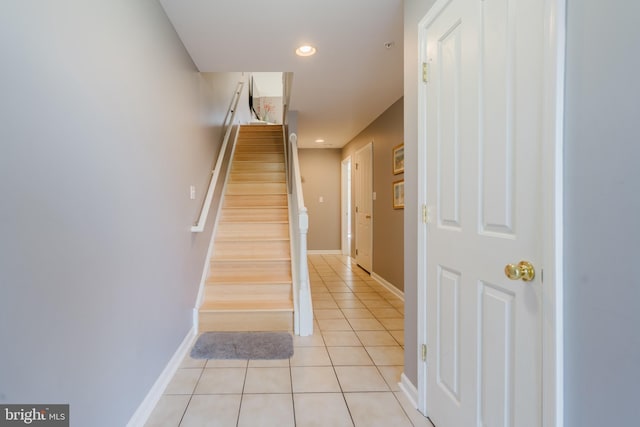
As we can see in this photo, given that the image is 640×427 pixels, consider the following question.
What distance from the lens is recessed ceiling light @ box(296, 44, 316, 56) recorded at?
8.13 feet

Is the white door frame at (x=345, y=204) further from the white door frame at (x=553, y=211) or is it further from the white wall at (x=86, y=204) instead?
the white door frame at (x=553, y=211)

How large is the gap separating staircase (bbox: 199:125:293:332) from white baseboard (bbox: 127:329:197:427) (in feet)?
1.23

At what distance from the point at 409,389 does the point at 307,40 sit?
2.49 m

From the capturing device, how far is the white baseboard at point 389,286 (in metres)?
3.85

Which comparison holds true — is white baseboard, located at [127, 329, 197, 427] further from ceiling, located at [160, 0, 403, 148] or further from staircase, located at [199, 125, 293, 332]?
ceiling, located at [160, 0, 403, 148]

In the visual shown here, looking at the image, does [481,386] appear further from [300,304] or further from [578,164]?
[300,304]

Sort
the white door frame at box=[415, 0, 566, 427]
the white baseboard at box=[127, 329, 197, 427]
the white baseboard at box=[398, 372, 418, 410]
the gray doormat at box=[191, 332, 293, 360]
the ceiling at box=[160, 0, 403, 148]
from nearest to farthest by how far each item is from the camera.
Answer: the white door frame at box=[415, 0, 566, 427] < the white baseboard at box=[127, 329, 197, 427] < the white baseboard at box=[398, 372, 418, 410] < the ceiling at box=[160, 0, 403, 148] < the gray doormat at box=[191, 332, 293, 360]

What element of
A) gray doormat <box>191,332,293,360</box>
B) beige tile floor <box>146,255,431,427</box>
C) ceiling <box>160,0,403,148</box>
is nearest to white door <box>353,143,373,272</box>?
ceiling <box>160,0,403,148</box>

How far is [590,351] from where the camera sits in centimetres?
80

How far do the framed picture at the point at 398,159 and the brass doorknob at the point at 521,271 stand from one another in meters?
2.79

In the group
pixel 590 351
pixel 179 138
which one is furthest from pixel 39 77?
pixel 590 351

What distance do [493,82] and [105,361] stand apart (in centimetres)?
188

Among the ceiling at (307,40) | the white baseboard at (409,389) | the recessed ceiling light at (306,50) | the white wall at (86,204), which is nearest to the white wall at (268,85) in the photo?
the ceiling at (307,40)

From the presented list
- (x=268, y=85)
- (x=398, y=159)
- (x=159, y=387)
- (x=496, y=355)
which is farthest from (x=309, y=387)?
(x=268, y=85)
